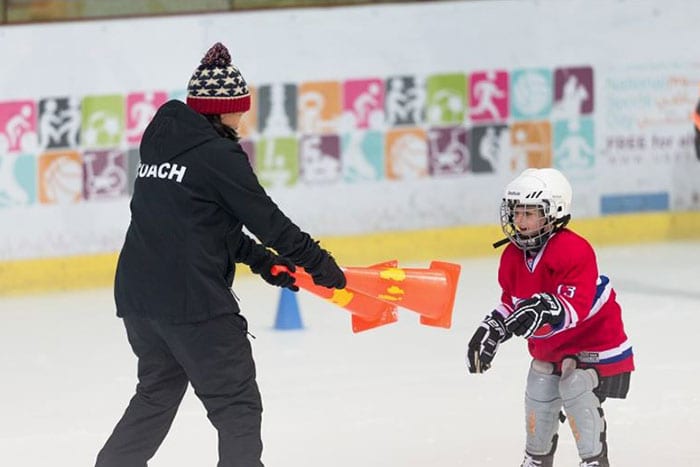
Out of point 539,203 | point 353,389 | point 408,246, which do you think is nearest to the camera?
point 539,203

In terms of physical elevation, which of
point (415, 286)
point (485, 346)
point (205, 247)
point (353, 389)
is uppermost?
point (205, 247)

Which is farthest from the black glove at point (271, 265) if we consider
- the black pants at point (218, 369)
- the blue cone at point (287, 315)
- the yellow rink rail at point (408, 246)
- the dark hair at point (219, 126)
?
the yellow rink rail at point (408, 246)

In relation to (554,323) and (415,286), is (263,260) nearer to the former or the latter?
(415,286)

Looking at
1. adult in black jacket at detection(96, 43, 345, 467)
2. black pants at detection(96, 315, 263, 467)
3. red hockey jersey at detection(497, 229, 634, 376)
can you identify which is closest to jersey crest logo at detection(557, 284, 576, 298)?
red hockey jersey at detection(497, 229, 634, 376)

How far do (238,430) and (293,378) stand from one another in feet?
8.09

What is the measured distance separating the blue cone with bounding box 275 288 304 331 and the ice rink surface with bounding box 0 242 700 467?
0.07 meters

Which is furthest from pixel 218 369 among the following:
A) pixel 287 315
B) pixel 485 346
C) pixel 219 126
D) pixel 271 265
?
pixel 287 315

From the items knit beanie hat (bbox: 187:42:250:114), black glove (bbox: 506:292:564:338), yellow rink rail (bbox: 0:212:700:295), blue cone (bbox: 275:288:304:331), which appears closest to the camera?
knit beanie hat (bbox: 187:42:250:114)

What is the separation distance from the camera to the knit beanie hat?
4711 millimetres

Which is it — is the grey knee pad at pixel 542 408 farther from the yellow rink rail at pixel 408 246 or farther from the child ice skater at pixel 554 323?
the yellow rink rail at pixel 408 246

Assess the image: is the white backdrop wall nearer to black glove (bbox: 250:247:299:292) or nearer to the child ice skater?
black glove (bbox: 250:247:299:292)

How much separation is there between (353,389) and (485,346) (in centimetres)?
204

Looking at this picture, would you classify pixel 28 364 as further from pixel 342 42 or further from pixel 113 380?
pixel 342 42

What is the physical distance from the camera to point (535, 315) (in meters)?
4.84
